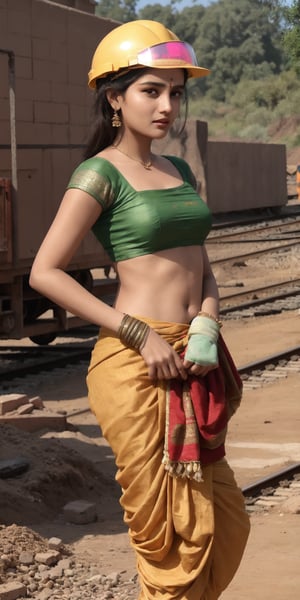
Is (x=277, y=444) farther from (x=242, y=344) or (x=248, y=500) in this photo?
(x=242, y=344)

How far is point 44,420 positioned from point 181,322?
5554 mm

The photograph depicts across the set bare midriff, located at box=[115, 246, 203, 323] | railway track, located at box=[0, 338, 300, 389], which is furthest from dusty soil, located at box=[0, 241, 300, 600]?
bare midriff, located at box=[115, 246, 203, 323]

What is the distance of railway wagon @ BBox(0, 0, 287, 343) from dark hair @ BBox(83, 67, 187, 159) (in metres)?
7.57

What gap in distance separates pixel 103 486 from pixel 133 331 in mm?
4729

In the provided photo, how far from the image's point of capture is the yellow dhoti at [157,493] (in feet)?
12.6

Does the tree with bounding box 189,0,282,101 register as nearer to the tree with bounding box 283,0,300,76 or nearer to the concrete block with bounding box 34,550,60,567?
the tree with bounding box 283,0,300,76

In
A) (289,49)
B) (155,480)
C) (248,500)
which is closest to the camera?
(155,480)

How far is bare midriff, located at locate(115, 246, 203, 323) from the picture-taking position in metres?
3.91

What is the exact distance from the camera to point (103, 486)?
27.6 ft

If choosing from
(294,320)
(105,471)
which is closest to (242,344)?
(294,320)

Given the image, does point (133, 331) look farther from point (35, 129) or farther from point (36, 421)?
point (35, 129)

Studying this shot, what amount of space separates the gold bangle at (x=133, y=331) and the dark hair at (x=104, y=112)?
64cm

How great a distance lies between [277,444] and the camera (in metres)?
9.77

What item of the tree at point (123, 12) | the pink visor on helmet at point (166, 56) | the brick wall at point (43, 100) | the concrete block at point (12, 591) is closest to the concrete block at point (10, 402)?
the brick wall at point (43, 100)
